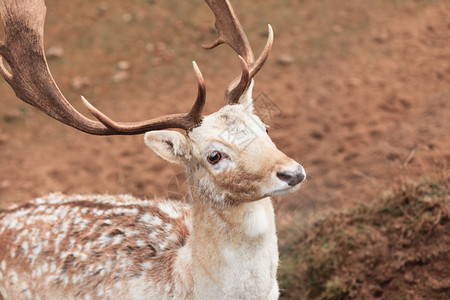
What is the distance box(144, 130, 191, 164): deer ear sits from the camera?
3504 millimetres

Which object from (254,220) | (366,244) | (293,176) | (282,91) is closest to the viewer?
(293,176)

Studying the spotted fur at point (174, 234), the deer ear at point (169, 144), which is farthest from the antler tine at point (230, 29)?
the deer ear at point (169, 144)

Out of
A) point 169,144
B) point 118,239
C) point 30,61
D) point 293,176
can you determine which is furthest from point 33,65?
point 293,176

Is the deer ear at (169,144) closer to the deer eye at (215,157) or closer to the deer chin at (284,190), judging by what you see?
the deer eye at (215,157)

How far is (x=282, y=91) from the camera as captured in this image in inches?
308

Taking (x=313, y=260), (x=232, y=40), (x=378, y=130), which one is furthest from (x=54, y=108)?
(x=378, y=130)

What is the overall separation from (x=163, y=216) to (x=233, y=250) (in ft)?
3.02

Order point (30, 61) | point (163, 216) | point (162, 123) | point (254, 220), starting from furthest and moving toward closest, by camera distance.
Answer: point (163, 216), point (30, 61), point (162, 123), point (254, 220)

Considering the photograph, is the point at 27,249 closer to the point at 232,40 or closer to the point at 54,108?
the point at 54,108

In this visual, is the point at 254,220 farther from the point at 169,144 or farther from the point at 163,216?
the point at 163,216

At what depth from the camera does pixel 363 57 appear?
8.08 meters

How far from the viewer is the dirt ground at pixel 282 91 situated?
631 cm

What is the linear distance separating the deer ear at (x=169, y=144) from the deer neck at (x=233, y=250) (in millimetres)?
288

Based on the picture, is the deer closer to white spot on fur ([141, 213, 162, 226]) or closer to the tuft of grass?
white spot on fur ([141, 213, 162, 226])
